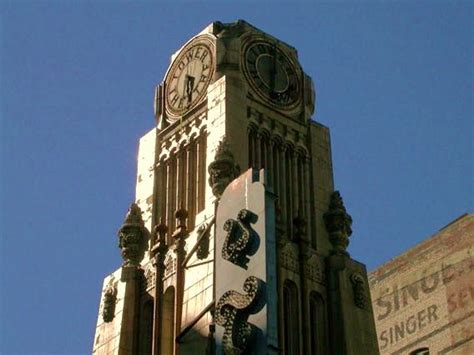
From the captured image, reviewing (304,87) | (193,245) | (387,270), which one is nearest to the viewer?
(193,245)

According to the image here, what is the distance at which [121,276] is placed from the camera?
5172 centimetres

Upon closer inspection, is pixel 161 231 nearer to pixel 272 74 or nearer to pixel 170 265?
pixel 170 265

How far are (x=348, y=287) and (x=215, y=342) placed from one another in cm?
1211

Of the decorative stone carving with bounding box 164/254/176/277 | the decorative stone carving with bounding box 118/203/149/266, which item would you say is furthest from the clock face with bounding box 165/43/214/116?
the decorative stone carving with bounding box 164/254/176/277

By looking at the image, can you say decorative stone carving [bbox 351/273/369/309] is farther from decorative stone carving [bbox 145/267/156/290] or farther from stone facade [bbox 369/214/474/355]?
stone facade [bbox 369/214/474/355]

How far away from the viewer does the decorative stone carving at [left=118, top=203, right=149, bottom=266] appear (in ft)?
171

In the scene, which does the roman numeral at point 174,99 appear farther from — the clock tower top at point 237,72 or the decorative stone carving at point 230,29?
the decorative stone carving at point 230,29

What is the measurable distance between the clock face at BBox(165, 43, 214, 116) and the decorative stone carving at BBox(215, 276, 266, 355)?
16910mm

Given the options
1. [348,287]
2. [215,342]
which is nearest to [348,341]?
[348,287]

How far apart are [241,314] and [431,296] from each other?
95.6 feet

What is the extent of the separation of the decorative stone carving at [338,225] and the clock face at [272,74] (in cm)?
477

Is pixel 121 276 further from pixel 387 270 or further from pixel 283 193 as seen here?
pixel 387 270

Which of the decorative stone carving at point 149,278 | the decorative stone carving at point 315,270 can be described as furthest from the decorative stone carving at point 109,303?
the decorative stone carving at point 315,270

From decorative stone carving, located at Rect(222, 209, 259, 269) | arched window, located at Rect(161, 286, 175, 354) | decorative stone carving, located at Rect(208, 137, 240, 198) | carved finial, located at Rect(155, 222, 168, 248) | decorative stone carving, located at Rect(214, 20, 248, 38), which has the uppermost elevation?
decorative stone carving, located at Rect(214, 20, 248, 38)
